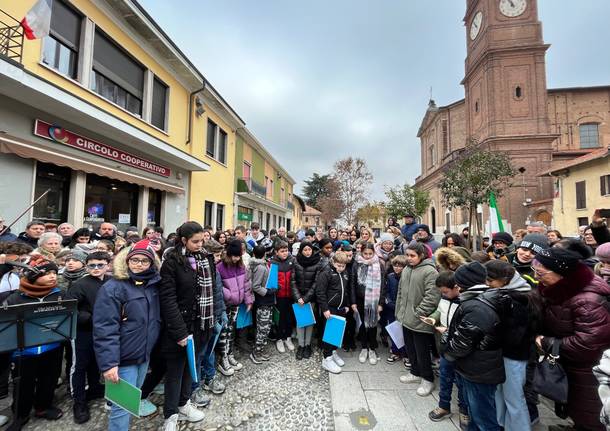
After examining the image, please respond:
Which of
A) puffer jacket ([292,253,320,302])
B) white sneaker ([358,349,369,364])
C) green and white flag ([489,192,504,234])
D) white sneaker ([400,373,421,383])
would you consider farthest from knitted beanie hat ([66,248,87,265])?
green and white flag ([489,192,504,234])

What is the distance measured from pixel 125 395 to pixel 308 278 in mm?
2724

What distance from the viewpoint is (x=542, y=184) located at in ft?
78.3

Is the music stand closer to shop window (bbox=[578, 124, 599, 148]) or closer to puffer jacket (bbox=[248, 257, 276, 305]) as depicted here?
puffer jacket (bbox=[248, 257, 276, 305])

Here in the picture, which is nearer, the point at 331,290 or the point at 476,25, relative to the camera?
the point at 331,290

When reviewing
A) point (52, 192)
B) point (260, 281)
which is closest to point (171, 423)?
point (260, 281)

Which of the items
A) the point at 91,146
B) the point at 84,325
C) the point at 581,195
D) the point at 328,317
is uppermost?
the point at 581,195

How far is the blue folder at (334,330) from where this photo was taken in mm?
4043

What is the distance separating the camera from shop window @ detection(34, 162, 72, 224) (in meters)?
6.05

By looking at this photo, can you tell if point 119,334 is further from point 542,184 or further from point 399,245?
point 542,184

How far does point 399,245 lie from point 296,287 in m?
2.94

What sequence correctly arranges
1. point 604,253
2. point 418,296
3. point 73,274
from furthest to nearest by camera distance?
point 418,296 → point 73,274 → point 604,253

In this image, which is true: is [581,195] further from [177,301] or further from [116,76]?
[116,76]

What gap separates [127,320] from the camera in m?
2.45

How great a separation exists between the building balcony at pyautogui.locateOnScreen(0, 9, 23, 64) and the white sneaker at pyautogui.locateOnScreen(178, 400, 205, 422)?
634 cm
